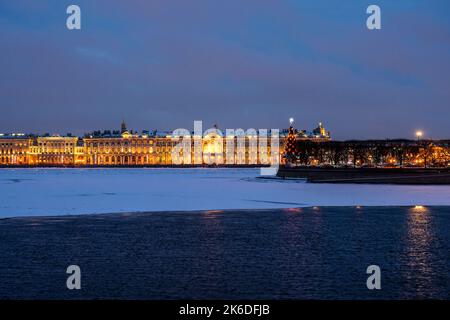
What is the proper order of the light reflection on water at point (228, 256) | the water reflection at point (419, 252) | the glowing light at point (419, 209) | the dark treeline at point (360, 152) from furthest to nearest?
the dark treeline at point (360, 152), the glowing light at point (419, 209), the water reflection at point (419, 252), the light reflection on water at point (228, 256)

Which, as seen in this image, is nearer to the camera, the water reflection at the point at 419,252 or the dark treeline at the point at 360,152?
the water reflection at the point at 419,252

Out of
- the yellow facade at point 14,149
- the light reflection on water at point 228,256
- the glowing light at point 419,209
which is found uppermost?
the yellow facade at point 14,149

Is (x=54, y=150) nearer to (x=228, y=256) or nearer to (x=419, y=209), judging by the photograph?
(x=419, y=209)

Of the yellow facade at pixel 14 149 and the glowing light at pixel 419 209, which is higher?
the yellow facade at pixel 14 149

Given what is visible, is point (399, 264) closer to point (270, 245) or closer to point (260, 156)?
point (270, 245)

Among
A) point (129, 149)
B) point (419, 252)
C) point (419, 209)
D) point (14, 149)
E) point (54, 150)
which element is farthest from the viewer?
point (14, 149)

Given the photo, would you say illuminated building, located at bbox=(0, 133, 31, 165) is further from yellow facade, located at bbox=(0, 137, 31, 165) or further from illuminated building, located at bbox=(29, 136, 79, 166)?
illuminated building, located at bbox=(29, 136, 79, 166)

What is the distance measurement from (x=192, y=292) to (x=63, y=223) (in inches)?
299

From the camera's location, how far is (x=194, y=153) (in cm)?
15038

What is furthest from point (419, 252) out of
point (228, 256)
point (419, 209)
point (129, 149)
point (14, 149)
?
point (14, 149)

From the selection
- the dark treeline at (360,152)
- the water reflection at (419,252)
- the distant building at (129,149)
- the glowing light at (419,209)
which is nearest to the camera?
the water reflection at (419,252)

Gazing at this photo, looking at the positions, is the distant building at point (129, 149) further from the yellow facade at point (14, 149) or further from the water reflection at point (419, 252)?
the water reflection at point (419, 252)

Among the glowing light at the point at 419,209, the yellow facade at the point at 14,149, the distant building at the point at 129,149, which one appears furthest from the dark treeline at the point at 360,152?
the yellow facade at the point at 14,149

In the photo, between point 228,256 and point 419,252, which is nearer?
point 228,256
